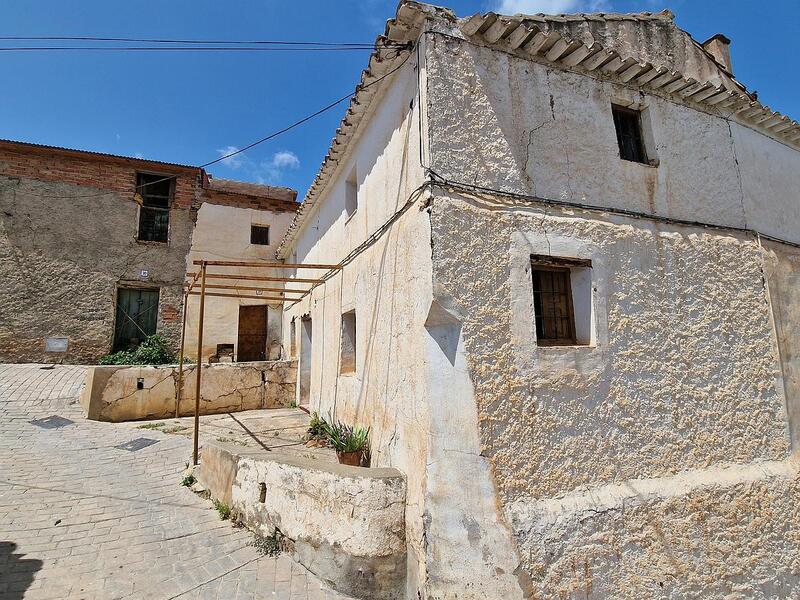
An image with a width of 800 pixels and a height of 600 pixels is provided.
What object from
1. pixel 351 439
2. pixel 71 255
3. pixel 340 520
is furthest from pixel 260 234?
pixel 340 520

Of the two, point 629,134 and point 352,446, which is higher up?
point 629,134

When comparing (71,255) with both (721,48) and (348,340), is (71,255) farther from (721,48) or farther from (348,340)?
(721,48)

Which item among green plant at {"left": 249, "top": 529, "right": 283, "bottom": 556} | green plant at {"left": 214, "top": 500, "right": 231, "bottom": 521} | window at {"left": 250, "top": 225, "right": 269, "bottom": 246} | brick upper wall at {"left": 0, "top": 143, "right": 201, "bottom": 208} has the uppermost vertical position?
brick upper wall at {"left": 0, "top": 143, "right": 201, "bottom": 208}

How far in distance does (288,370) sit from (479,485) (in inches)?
276

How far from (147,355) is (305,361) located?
19.2 ft

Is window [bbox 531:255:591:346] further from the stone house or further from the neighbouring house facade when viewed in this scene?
the stone house

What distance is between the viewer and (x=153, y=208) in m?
13.3

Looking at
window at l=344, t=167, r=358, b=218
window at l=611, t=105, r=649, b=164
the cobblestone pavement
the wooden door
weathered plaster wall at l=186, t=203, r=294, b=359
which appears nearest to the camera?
the cobblestone pavement

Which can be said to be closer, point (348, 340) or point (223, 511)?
point (223, 511)

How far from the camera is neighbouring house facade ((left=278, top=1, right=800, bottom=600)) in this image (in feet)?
11.5

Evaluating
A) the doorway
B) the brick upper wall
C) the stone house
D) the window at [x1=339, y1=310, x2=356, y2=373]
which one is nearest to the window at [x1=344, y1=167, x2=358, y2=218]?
the window at [x1=339, y1=310, x2=356, y2=373]

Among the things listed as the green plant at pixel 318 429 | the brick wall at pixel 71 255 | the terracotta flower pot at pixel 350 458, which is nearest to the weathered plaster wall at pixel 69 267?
the brick wall at pixel 71 255

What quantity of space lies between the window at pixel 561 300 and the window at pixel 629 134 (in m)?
1.77

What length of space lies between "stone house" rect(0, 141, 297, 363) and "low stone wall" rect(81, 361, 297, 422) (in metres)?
4.79
